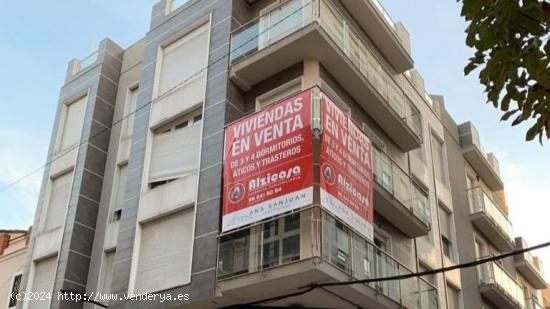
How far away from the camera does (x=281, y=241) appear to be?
1324 centimetres

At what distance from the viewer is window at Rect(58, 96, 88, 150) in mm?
21312

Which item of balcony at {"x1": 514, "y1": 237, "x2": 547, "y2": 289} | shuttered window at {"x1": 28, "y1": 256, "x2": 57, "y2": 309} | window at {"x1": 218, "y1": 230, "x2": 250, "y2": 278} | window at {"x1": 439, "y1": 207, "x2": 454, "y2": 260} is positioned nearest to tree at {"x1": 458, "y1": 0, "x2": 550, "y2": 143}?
window at {"x1": 218, "y1": 230, "x2": 250, "y2": 278}

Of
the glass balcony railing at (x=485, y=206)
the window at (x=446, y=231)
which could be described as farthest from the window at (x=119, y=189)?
→ the glass balcony railing at (x=485, y=206)

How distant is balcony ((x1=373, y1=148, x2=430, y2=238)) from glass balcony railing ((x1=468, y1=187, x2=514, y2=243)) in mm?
6640

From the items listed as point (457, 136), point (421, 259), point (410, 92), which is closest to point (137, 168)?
point (421, 259)

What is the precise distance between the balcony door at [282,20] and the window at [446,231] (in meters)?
9.86

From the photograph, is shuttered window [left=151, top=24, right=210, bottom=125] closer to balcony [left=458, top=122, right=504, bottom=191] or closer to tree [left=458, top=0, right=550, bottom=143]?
tree [left=458, top=0, right=550, bottom=143]

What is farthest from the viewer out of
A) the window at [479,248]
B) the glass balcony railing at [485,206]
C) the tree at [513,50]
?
the glass balcony railing at [485,206]

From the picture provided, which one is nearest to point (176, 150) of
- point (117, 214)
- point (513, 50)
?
point (117, 214)

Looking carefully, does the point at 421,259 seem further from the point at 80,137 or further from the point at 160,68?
the point at 80,137

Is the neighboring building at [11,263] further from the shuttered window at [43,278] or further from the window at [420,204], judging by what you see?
the window at [420,204]

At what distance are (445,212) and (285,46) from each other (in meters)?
10.7

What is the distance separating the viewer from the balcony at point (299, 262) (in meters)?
12.8

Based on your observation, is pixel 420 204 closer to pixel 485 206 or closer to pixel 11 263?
pixel 485 206
